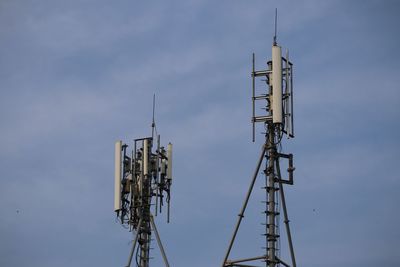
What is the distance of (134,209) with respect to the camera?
437ft

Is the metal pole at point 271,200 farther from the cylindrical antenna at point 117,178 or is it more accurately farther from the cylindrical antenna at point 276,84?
the cylindrical antenna at point 117,178

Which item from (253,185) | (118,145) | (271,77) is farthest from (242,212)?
(118,145)

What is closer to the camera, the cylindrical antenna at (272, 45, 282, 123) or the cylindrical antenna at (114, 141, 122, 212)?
the cylindrical antenna at (272, 45, 282, 123)

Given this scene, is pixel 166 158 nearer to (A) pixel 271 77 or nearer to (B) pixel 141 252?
(B) pixel 141 252

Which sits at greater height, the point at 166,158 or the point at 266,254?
the point at 166,158

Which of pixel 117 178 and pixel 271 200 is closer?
pixel 271 200

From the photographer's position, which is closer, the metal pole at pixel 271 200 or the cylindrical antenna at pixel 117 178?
the metal pole at pixel 271 200

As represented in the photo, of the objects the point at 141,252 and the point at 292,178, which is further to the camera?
the point at 141,252

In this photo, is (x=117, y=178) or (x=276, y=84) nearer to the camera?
(x=276, y=84)

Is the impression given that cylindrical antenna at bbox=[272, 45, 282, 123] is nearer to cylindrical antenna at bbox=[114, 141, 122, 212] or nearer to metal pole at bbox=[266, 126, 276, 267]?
metal pole at bbox=[266, 126, 276, 267]

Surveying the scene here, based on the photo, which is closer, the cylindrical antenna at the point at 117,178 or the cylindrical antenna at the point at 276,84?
the cylindrical antenna at the point at 276,84

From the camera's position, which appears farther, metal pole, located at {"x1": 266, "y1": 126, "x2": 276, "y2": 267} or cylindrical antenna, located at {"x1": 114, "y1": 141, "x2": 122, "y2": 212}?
cylindrical antenna, located at {"x1": 114, "y1": 141, "x2": 122, "y2": 212}

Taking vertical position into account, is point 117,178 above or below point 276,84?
below

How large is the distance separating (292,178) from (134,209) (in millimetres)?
18083
